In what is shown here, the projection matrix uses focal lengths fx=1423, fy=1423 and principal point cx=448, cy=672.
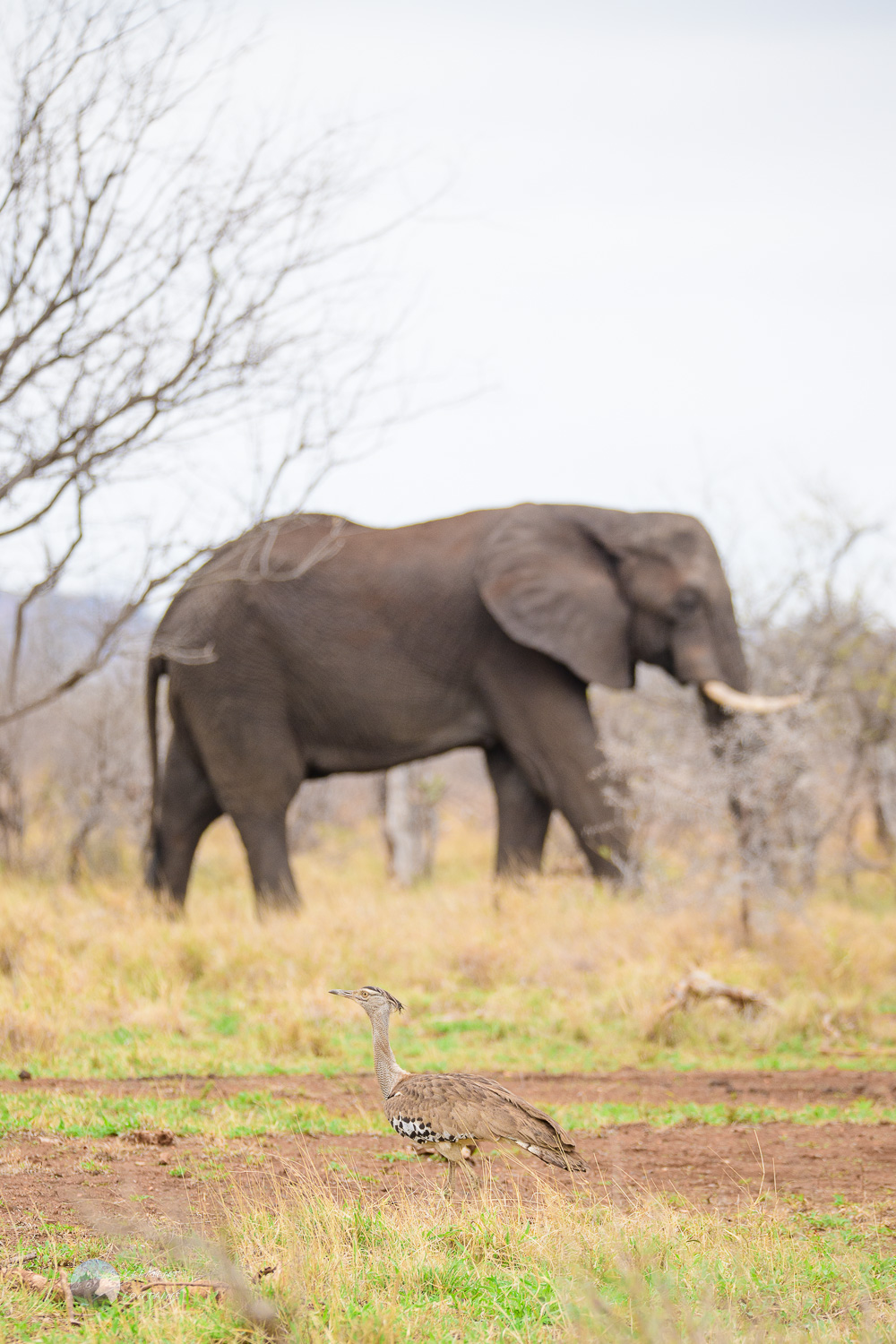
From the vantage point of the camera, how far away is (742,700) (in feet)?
35.3

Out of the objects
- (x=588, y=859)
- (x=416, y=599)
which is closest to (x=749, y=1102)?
(x=588, y=859)

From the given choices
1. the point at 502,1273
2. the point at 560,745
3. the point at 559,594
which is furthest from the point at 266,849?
the point at 502,1273

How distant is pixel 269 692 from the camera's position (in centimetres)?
1191

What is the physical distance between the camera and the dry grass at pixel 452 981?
7.61 m

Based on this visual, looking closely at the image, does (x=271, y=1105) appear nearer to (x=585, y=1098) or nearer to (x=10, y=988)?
(x=585, y=1098)

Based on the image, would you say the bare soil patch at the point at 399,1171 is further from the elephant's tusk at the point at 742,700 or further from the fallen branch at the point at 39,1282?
the elephant's tusk at the point at 742,700

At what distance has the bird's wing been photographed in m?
4.34

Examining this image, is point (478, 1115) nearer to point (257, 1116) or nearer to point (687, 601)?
point (257, 1116)

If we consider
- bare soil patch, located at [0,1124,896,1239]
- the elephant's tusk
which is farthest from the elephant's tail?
bare soil patch, located at [0,1124,896,1239]

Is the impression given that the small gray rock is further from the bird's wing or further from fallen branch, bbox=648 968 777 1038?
fallen branch, bbox=648 968 777 1038

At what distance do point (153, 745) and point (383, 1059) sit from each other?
8.06 meters

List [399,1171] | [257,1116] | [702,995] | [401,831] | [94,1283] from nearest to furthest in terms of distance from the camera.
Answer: [94,1283] < [399,1171] < [257,1116] < [702,995] < [401,831]

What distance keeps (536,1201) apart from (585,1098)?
213cm

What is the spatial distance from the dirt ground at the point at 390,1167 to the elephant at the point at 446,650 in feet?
16.6
